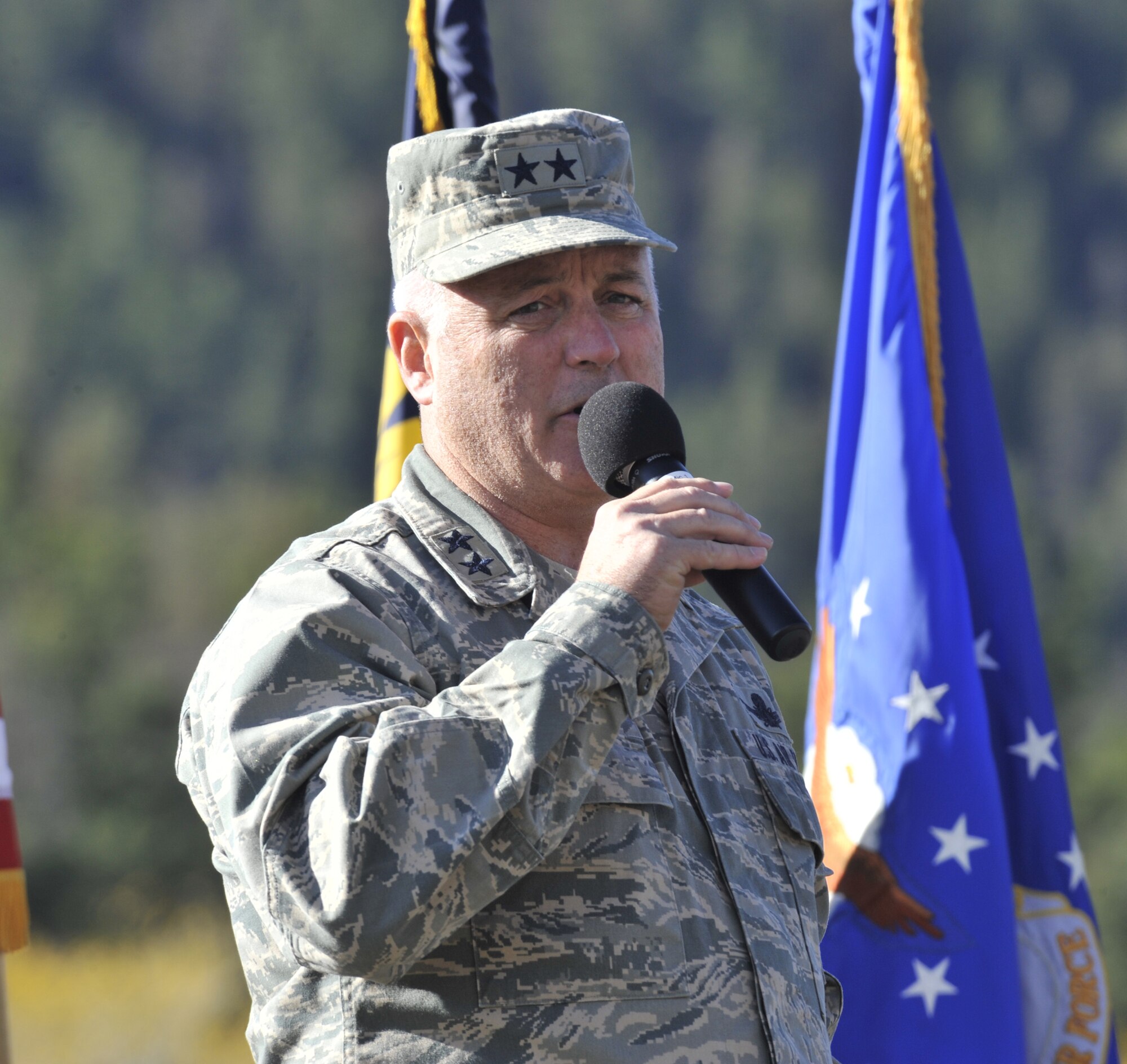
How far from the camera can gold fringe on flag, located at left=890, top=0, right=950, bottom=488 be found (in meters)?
2.59

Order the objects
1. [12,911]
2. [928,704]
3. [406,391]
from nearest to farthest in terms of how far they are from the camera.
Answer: [12,911], [928,704], [406,391]

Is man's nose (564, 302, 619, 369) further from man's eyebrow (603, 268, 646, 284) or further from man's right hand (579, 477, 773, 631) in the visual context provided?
man's right hand (579, 477, 773, 631)

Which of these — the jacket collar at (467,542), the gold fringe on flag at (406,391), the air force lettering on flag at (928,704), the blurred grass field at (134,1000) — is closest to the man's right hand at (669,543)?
the jacket collar at (467,542)

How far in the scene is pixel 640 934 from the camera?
4.14 ft

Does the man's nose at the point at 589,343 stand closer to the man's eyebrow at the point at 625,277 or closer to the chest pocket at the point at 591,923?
the man's eyebrow at the point at 625,277

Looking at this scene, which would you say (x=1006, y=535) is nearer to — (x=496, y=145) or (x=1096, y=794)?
(x=496, y=145)

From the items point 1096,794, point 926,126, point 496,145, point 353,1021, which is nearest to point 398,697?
point 353,1021

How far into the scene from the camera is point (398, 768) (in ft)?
3.62

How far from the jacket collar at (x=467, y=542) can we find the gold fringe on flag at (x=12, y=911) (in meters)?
0.99

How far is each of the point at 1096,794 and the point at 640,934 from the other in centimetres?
Answer: 454

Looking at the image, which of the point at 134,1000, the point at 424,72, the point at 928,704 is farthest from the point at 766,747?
the point at 134,1000

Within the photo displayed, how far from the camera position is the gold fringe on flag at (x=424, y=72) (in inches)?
105

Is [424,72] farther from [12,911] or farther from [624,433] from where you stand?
[12,911]

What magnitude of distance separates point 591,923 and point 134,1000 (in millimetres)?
3803
